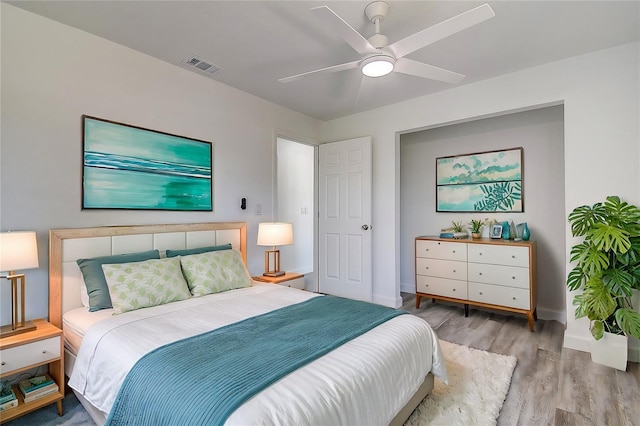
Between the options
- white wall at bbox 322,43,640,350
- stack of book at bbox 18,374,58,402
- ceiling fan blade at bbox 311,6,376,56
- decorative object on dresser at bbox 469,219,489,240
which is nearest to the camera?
ceiling fan blade at bbox 311,6,376,56

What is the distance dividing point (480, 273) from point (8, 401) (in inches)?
157

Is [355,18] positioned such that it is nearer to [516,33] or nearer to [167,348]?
[516,33]

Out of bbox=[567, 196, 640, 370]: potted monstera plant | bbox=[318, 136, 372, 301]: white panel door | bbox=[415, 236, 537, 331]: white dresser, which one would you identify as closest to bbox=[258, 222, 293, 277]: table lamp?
bbox=[318, 136, 372, 301]: white panel door

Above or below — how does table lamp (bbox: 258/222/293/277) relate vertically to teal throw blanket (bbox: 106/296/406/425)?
above

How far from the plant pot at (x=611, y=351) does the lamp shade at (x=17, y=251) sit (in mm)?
4069

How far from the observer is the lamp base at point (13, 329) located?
5.98ft

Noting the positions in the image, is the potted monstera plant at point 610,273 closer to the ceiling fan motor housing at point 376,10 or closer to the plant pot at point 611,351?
the plant pot at point 611,351

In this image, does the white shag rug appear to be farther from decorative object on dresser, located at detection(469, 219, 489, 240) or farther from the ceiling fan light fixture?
the ceiling fan light fixture

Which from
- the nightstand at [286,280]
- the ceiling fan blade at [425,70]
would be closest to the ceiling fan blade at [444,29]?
the ceiling fan blade at [425,70]

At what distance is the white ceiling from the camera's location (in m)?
2.08

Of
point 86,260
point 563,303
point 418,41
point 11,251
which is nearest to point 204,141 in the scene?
point 86,260

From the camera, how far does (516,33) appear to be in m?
2.39

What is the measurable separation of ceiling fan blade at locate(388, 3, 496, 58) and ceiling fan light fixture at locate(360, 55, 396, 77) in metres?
0.06

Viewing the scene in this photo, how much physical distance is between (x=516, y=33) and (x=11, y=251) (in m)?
3.73
